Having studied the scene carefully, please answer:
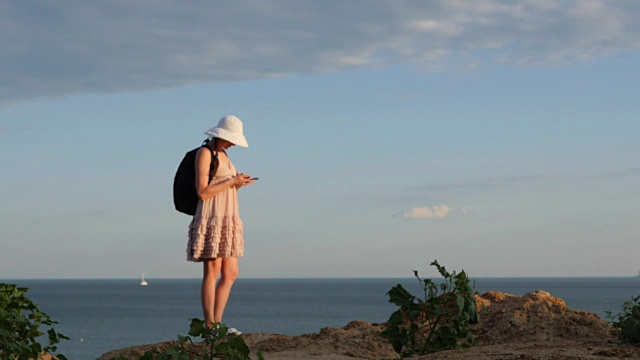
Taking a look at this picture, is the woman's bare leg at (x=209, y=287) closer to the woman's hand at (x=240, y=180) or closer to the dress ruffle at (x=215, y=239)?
the dress ruffle at (x=215, y=239)

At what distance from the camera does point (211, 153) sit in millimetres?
9820

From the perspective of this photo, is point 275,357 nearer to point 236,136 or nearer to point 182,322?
point 236,136

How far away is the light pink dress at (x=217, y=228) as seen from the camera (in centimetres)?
968

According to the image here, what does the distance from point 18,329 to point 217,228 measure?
Answer: 2.89 meters

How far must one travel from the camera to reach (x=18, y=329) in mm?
7137

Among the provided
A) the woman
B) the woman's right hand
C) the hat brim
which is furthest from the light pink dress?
the hat brim

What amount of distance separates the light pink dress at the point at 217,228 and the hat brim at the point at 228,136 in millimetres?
314

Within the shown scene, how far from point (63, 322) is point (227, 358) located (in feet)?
323

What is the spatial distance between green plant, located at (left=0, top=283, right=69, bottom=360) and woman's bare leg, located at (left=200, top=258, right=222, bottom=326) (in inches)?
96.5

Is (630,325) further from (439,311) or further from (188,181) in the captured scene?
(188,181)

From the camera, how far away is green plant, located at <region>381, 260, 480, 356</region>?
25.6ft

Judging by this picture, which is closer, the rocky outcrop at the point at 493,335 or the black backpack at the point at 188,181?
the rocky outcrop at the point at 493,335

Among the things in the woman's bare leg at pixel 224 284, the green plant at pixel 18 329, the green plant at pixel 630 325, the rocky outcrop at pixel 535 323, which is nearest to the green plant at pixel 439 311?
the green plant at pixel 630 325

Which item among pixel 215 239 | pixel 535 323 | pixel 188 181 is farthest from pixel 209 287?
pixel 535 323
